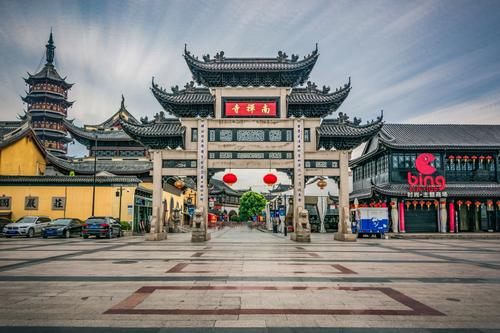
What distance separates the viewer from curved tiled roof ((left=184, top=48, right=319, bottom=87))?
24609mm

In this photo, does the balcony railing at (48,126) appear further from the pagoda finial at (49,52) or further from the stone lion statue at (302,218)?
the stone lion statue at (302,218)

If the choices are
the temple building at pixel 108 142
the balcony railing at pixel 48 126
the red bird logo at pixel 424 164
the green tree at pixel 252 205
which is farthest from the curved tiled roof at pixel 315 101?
the green tree at pixel 252 205

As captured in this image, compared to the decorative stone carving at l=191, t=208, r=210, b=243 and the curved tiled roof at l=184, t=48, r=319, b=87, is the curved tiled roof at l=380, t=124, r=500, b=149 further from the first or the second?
the decorative stone carving at l=191, t=208, r=210, b=243

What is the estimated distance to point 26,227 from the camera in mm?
26281

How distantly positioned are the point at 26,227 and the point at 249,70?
20.0 meters

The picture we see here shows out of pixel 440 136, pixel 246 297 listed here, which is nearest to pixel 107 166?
pixel 440 136

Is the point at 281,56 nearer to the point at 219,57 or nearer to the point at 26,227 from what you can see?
the point at 219,57

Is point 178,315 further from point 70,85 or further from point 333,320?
point 70,85

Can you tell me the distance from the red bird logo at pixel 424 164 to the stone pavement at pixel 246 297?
77.4 ft

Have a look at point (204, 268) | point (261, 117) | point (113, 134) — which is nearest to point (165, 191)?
point (113, 134)

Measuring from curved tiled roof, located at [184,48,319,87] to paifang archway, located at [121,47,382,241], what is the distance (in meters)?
0.07

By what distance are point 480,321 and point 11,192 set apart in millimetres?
35604

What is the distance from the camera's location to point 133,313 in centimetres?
630

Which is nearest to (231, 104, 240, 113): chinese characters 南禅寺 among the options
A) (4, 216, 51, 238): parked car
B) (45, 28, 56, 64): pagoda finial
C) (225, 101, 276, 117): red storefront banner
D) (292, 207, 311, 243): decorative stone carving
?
(225, 101, 276, 117): red storefront banner
